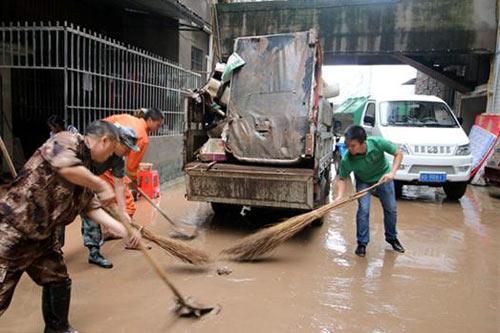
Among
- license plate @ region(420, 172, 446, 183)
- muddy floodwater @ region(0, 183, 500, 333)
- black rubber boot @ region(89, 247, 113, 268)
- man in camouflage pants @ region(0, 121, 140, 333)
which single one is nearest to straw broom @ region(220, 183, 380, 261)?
muddy floodwater @ region(0, 183, 500, 333)

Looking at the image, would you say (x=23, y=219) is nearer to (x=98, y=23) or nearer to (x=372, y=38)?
(x=98, y=23)

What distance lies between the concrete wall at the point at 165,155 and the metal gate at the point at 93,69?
0.72ft

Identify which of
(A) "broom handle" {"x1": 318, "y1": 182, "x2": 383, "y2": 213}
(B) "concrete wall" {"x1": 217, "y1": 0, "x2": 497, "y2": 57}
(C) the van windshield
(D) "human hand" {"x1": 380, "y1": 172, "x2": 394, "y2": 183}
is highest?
(B) "concrete wall" {"x1": 217, "y1": 0, "x2": 497, "y2": 57}

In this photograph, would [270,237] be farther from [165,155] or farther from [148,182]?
[165,155]

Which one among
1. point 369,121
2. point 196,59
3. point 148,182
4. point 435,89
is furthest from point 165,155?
point 435,89

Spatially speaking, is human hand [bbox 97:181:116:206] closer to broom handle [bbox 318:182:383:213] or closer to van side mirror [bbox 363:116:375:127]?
broom handle [bbox 318:182:383:213]

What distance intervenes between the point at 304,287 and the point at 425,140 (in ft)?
15.8

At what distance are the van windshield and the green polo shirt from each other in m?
3.73

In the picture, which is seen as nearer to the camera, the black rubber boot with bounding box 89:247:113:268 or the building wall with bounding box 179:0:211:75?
the black rubber boot with bounding box 89:247:113:268

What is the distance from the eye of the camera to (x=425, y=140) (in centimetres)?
751

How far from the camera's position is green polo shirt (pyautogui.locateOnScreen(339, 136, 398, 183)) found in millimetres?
4566

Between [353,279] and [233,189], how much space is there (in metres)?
1.75

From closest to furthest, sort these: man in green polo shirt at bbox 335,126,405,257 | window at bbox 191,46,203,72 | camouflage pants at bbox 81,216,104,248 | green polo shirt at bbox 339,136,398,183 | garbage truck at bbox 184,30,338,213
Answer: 1. camouflage pants at bbox 81,216,104,248
2. man in green polo shirt at bbox 335,126,405,257
3. green polo shirt at bbox 339,136,398,183
4. garbage truck at bbox 184,30,338,213
5. window at bbox 191,46,203,72

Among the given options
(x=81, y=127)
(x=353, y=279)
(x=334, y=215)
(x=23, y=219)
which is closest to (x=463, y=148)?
(x=334, y=215)
